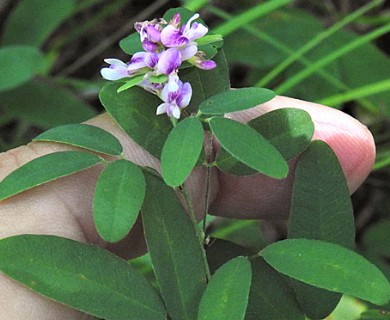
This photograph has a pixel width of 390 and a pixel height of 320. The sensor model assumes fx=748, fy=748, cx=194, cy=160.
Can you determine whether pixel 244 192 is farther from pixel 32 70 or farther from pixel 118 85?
pixel 32 70

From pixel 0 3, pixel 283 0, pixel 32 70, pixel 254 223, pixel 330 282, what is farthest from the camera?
pixel 0 3

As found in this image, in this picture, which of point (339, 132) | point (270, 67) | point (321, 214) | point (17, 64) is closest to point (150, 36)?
point (321, 214)

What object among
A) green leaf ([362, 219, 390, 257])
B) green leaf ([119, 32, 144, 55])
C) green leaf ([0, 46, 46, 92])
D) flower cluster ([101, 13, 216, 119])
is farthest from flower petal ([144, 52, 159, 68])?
green leaf ([362, 219, 390, 257])

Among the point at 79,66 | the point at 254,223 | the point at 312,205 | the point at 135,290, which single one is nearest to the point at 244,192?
the point at 312,205

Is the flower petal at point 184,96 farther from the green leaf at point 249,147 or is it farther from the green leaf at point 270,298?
the green leaf at point 270,298

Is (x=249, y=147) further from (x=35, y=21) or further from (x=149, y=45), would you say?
(x=35, y=21)

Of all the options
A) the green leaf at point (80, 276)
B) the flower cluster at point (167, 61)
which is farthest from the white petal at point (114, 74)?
the green leaf at point (80, 276)
